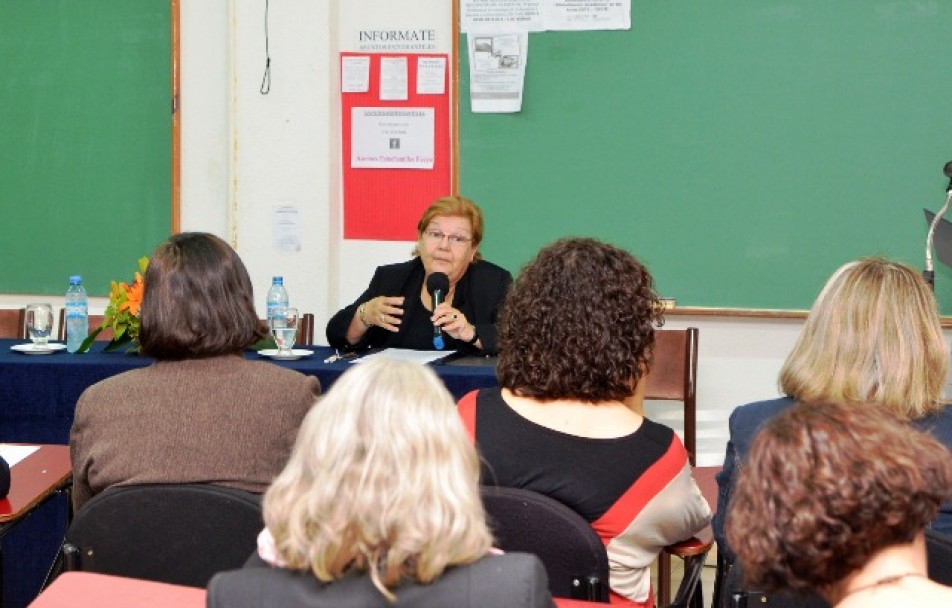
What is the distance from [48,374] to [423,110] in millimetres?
1995

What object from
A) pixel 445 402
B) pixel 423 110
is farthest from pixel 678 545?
pixel 423 110

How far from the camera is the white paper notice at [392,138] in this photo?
4852mm

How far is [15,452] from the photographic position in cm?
272

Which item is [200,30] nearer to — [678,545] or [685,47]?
[685,47]

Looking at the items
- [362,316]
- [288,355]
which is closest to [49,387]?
[288,355]

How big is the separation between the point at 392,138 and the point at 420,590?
3665 millimetres

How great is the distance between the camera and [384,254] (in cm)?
496

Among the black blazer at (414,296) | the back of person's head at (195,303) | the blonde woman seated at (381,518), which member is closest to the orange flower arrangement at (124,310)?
the black blazer at (414,296)

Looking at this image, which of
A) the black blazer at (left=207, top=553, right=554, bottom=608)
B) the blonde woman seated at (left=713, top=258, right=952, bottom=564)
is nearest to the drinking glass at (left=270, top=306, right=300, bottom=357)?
the blonde woman seated at (left=713, top=258, right=952, bottom=564)

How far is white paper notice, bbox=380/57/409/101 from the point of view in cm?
485

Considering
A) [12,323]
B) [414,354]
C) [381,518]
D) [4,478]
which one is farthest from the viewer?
[12,323]

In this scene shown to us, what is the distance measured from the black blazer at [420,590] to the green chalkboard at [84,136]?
3.96m

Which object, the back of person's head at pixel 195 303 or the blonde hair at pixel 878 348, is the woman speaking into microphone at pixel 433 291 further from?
the blonde hair at pixel 878 348

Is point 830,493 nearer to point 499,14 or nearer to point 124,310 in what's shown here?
point 124,310
